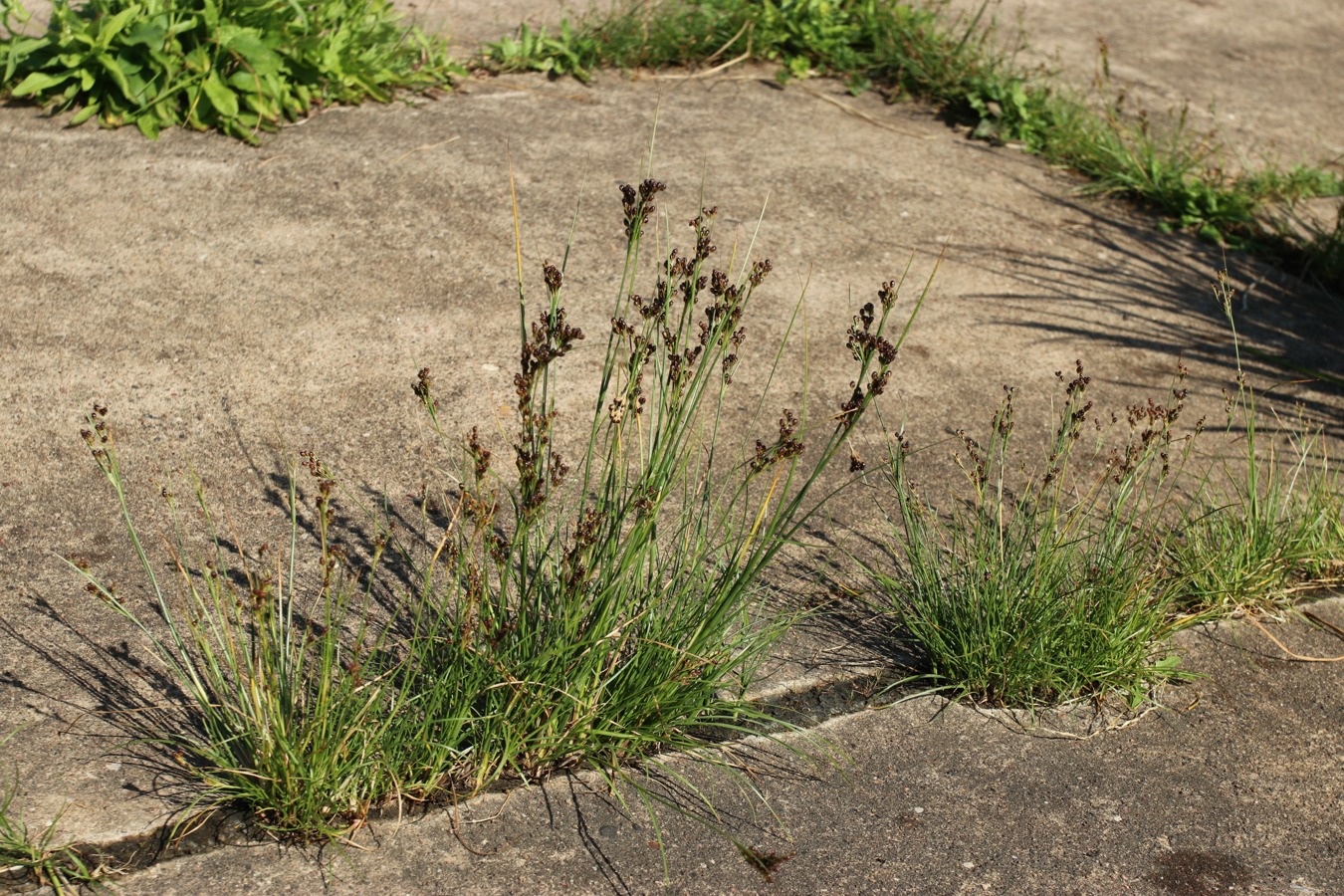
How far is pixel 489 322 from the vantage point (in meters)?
3.80

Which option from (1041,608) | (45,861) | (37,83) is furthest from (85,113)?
(1041,608)

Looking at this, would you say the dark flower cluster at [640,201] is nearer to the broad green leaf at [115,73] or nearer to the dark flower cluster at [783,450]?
the dark flower cluster at [783,450]

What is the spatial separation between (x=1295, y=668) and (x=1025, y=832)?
915 millimetres

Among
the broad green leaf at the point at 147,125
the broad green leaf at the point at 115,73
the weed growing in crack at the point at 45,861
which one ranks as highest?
the broad green leaf at the point at 115,73

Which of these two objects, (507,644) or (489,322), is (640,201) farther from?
(489,322)

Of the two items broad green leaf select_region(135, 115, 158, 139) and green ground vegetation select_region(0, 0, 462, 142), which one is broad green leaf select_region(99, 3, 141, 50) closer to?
green ground vegetation select_region(0, 0, 462, 142)

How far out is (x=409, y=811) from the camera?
2.36 meters

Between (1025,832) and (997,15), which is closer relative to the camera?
(1025,832)

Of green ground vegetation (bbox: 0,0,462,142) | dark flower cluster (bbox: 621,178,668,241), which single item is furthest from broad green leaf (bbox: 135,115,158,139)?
dark flower cluster (bbox: 621,178,668,241)

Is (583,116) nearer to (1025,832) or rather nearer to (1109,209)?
(1109,209)

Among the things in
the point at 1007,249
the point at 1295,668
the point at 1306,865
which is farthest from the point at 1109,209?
the point at 1306,865

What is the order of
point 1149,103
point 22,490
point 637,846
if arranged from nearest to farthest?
1. point 637,846
2. point 22,490
3. point 1149,103

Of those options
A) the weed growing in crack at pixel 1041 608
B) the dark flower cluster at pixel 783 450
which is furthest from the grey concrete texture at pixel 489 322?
the dark flower cluster at pixel 783 450

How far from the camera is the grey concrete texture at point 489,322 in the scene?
2.50m
